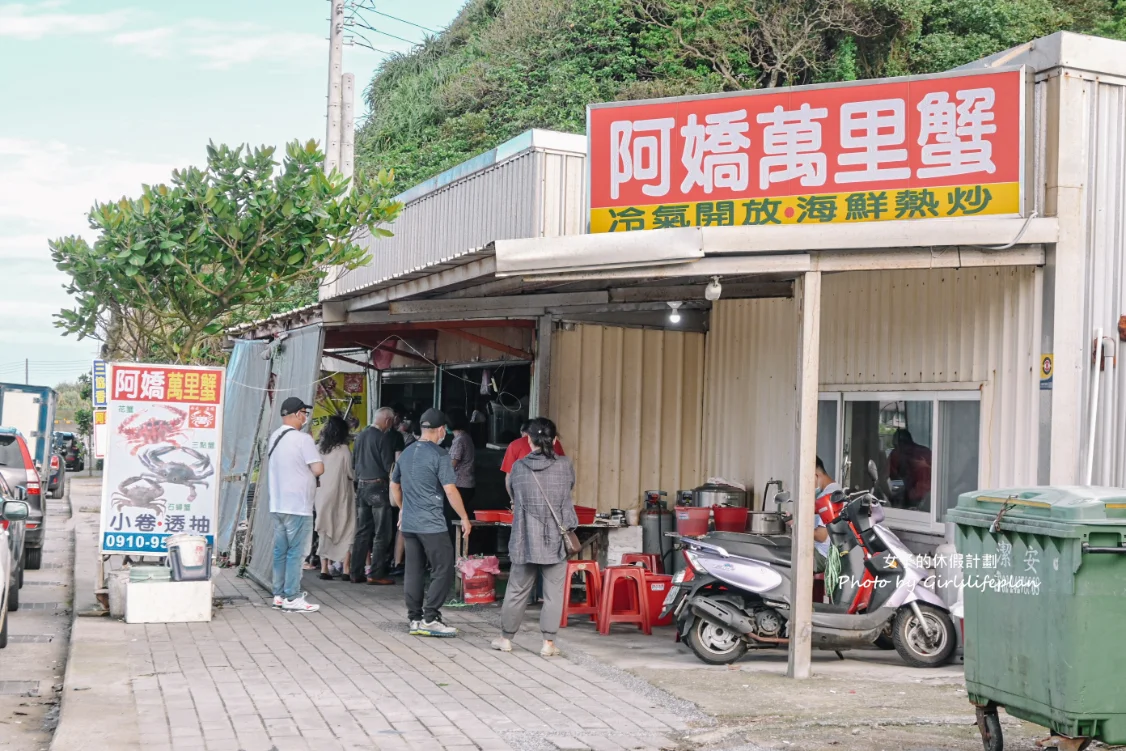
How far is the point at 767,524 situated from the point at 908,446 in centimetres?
157

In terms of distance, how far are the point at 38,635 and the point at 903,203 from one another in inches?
309

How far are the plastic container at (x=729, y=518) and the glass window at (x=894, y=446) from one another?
120 cm

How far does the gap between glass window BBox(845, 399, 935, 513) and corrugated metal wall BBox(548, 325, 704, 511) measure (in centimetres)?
234

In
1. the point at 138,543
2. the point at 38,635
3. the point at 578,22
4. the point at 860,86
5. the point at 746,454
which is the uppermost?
the point at 578,22

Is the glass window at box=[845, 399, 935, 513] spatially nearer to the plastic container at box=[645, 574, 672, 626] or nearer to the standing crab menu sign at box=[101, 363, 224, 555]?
the plastic container at box=[645, 574, 672, 626]

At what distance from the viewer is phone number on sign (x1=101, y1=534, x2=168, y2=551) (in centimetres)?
1016

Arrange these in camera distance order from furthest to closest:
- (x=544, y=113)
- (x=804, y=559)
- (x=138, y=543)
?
1. (x=544, y=113)
2. (x=138, y=543)
3. (x=804, y=559)

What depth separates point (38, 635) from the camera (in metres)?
10.3

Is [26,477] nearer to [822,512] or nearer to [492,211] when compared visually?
[492,211]

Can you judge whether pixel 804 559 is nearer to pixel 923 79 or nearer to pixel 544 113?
pixel 923 79

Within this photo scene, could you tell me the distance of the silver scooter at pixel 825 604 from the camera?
8234 mm

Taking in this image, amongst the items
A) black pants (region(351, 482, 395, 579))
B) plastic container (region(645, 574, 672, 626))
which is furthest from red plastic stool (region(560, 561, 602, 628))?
black pants (region(351, 482, 395, 579))

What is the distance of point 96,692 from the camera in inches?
283

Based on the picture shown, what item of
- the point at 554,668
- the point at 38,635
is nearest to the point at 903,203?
the point at 554,668
